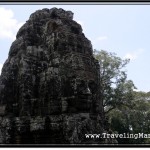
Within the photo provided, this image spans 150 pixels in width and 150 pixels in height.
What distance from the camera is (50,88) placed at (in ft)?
49.1

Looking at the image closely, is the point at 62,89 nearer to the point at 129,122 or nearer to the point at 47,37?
the point at 47,37

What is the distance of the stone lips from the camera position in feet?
46.4

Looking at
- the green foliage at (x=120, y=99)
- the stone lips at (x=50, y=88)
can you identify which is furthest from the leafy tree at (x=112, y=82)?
the stone lips at (x=50, y=88)

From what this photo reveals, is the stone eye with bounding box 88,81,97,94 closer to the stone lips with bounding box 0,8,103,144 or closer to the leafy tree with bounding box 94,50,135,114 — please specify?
the stone lips with bounding box 0,8,103,144

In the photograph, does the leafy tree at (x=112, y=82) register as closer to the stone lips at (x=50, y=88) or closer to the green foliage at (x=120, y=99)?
the green foliage at (x=120, y=99)

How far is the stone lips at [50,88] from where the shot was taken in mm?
14156

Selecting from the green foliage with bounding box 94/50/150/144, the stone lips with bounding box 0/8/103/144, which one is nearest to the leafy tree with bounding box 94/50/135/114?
the green foliage with bounding box 94/50/150/144

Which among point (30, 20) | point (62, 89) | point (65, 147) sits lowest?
point (65, 147)

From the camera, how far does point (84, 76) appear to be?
1540cm

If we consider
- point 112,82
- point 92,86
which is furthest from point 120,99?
point 92,86

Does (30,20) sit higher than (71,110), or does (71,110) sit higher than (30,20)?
(30,20)

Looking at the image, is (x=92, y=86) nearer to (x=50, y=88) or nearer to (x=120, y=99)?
(x=50, y=88)

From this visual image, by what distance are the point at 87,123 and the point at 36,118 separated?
252 cm

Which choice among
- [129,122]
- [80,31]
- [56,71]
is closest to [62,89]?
[56,71]
